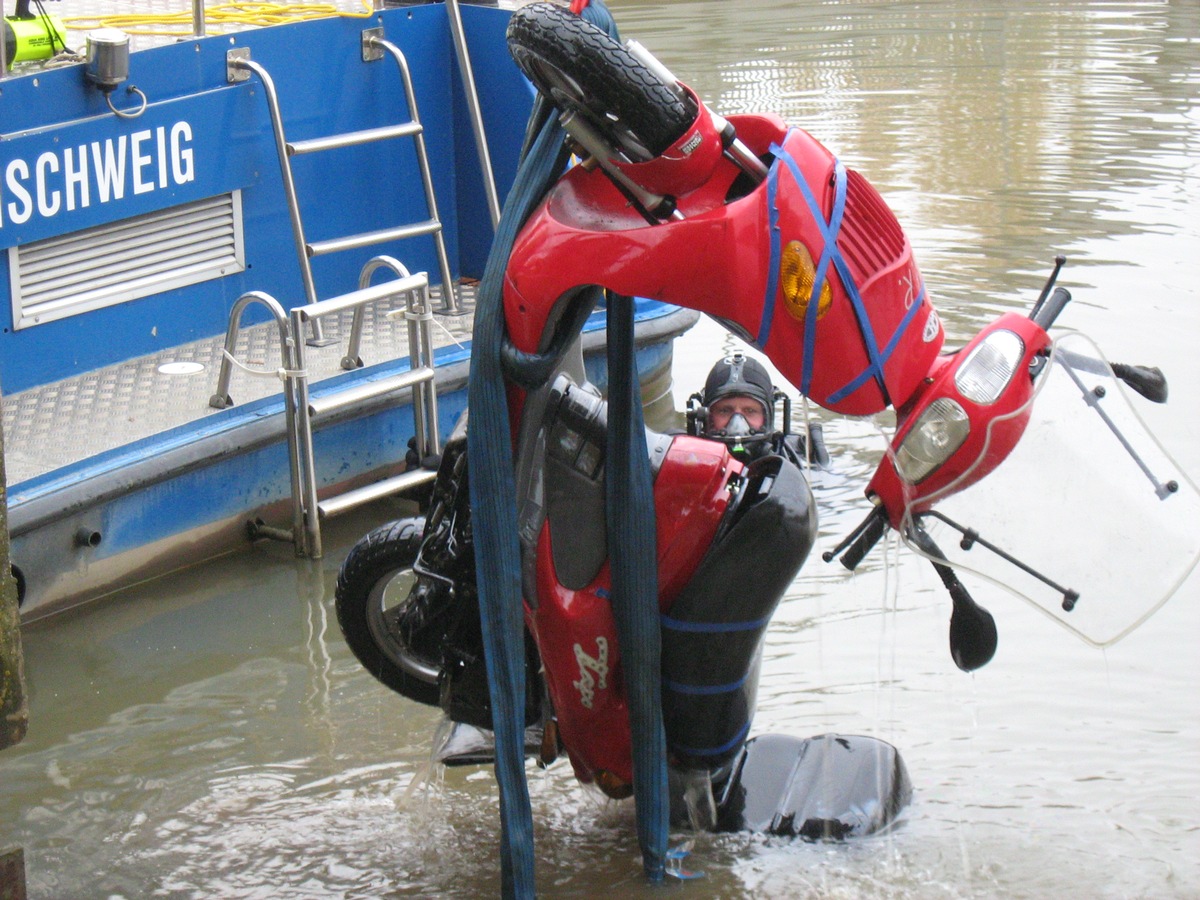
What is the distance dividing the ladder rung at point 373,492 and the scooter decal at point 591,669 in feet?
5.87

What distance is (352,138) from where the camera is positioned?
5.34 meters

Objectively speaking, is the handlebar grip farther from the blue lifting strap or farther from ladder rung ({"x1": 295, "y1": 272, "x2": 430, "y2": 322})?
ladder rung ({"x1": 295, "y1": 272, "x2": 430, "y2": 322})

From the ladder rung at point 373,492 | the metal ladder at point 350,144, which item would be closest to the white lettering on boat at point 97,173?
the metal ladder at point 350,144

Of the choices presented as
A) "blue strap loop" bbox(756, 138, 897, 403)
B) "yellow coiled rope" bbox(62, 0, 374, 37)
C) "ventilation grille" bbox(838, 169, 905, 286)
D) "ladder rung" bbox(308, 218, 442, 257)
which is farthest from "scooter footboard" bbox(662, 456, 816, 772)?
"yellow coiled rope" bbox(62, 0, 374, 37)

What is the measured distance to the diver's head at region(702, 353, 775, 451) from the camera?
4.73 m

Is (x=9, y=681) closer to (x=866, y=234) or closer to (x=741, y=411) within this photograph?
(x=866, y=234)

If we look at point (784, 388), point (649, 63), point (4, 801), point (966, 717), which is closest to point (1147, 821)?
point (966, 717)

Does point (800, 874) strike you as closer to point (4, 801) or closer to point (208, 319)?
point (4, 801)

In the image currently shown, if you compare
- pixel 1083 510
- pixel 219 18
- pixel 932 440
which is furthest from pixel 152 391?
pixel 1083 510

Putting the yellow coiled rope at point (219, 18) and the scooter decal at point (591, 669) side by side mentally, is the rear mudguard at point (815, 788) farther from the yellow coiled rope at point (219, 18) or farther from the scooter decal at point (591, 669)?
the yellow coiled rope at point (219, 18)

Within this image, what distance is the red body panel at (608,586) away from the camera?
2.93 meters

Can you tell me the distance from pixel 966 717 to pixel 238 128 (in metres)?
3.19

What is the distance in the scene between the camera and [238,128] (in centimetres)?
530

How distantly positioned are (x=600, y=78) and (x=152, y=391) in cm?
308
